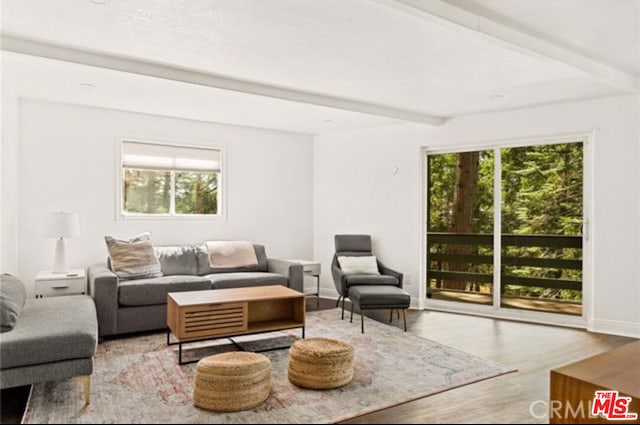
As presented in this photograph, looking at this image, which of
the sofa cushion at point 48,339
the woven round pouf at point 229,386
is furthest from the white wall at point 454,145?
the sofa cushion at point 48,339

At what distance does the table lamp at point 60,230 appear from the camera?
4453mm

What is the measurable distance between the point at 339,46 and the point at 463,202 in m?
3.11

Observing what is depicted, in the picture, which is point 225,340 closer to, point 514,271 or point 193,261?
point 193,261

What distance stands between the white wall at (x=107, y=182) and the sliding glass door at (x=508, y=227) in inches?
83.1

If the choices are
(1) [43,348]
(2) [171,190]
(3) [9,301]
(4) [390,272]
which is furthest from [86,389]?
(4) [390,272]

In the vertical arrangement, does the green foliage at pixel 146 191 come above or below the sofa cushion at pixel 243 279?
above

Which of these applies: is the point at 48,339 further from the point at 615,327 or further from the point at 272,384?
the point at 615,327

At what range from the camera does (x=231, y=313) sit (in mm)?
3764

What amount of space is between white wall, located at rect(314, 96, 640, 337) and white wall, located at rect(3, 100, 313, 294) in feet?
2.12

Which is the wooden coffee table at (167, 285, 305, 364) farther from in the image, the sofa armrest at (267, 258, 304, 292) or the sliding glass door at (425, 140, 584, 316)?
the sliding glass door at (425, 140, 584, 316)

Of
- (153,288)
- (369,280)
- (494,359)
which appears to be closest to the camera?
(494,359)

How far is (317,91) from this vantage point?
179 inches

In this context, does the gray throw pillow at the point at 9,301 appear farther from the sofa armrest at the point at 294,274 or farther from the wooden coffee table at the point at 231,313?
the sofa armrest at the point at 294,274

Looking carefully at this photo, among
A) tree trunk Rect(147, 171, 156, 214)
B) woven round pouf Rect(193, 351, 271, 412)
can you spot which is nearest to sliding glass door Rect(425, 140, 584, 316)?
tree trunk Rect(147, 171, 156, 214)
